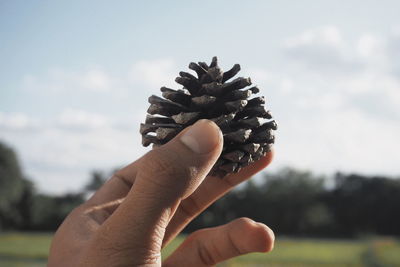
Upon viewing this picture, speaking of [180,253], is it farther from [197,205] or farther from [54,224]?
[54,224]

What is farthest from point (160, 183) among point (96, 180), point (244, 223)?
point (96, 180)

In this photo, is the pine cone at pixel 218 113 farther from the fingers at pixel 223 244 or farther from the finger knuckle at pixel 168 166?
the fingers at pixel 223 244

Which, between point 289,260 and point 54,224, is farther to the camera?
point 54,224

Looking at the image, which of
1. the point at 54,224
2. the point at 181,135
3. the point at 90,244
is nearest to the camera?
the point at 181,135

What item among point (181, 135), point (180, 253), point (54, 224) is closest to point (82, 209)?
Answer: point (180, 253)

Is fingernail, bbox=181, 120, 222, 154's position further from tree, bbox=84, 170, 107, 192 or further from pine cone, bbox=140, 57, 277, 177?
tree, bbox=84, 170, 107, 192

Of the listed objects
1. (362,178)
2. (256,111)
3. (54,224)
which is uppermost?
(362,178)

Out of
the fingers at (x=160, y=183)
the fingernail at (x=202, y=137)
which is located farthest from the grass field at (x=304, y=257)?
the fingernail at (x=202, y=137)
